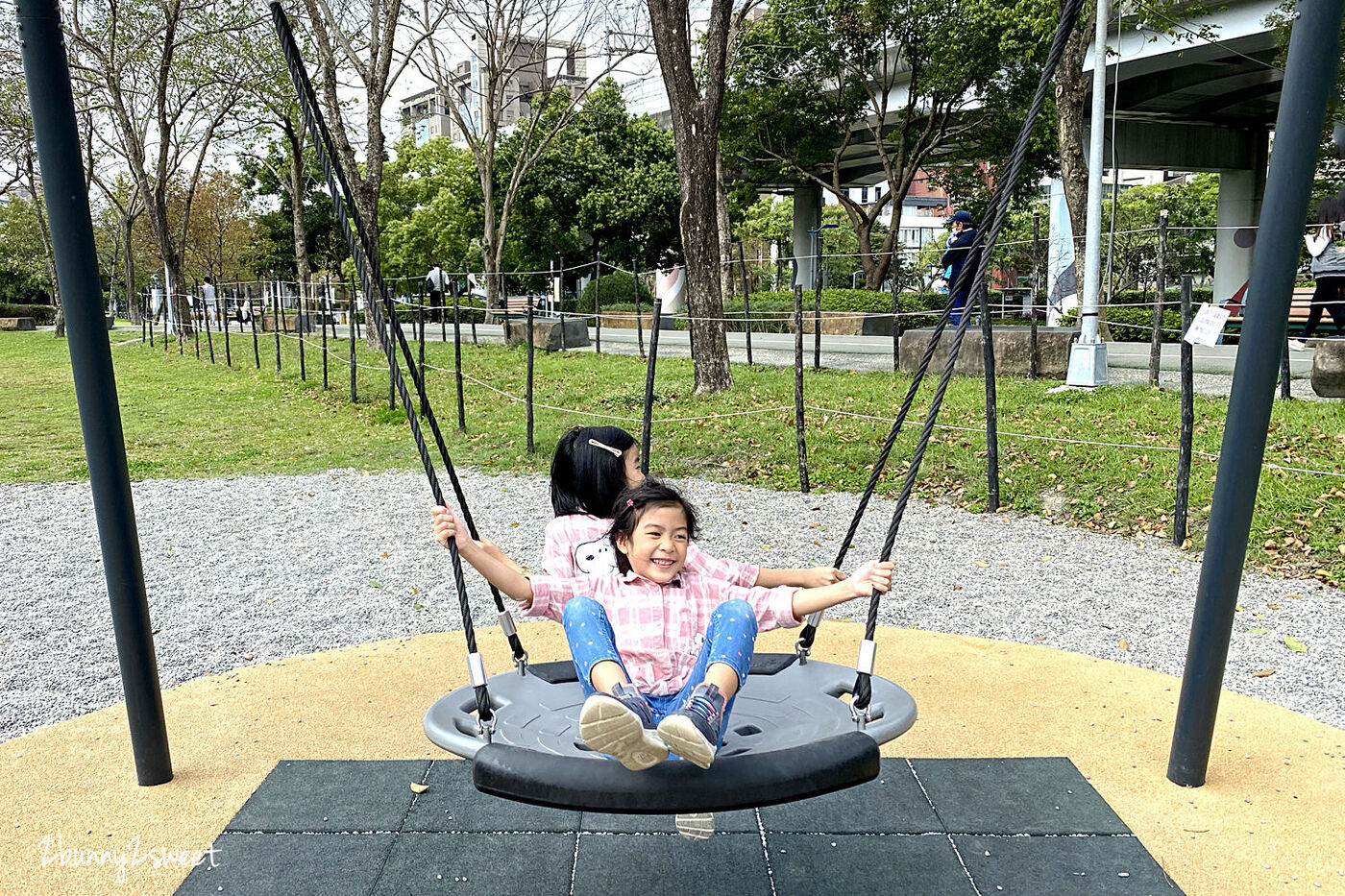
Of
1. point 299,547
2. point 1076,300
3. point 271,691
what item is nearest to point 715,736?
point 271,691

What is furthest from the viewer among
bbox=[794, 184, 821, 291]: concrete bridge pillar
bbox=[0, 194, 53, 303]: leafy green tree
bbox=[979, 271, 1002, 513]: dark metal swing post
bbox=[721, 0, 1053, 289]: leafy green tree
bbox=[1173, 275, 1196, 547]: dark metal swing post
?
bbox=[0, 194, 53, 303]: leafy green tree

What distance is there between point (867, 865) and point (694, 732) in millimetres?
861

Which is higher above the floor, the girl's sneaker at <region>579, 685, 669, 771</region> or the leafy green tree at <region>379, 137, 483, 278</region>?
the leafy green tree at <region>379, 137, 483, 278</region>

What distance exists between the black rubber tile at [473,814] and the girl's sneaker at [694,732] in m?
Answer: 0.80

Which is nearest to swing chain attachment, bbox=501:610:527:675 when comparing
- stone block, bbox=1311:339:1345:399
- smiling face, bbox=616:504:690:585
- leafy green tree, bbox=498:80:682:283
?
smiling face, bbox=616:504:690:585

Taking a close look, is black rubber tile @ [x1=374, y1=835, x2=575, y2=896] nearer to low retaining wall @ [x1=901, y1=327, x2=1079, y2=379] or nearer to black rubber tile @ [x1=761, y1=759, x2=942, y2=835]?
black rubber tile @ [x1=761, y1=759, x2=942, y2=835]

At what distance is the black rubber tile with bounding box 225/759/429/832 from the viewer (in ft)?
8.92

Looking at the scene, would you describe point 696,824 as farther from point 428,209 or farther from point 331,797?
point 428,209

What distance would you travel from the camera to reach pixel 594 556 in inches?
120

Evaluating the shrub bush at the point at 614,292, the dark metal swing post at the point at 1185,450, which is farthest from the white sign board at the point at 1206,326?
the shrub bush at the point at 614,292

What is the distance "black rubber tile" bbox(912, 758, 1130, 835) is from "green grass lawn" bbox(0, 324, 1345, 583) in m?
2.94

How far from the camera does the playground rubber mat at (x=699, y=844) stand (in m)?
2.43

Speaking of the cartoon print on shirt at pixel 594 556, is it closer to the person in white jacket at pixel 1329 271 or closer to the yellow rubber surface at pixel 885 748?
the yellow rubber surface at pixel 885 748

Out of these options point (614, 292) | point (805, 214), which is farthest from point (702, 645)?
point (805, 214)
